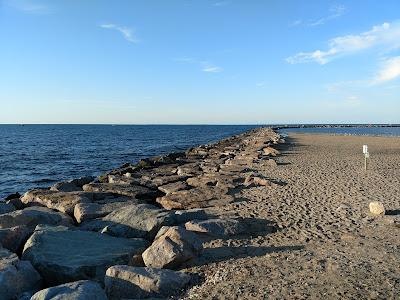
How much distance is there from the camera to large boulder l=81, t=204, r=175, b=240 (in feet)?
28.7

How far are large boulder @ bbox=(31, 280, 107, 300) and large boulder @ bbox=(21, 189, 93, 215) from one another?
19.3 ft

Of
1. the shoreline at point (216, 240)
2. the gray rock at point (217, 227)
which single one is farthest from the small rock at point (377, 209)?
the gray rock at point (217, 227)

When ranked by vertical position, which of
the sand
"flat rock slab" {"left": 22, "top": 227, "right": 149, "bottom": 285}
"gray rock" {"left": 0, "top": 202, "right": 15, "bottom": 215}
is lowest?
the sand

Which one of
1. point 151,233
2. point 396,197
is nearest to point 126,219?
point 151,233

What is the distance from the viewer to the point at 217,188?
14312mm

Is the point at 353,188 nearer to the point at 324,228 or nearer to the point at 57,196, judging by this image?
the point at 324,228

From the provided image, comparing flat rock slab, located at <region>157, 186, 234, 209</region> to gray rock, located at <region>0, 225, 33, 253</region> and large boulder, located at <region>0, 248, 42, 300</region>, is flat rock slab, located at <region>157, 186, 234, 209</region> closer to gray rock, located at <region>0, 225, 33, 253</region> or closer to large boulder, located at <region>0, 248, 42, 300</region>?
gray rock, located at <region>0, 225, 33, 253</region>

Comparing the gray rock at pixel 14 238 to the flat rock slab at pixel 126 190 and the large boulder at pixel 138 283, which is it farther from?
the flat rock slab at pixel 126 190

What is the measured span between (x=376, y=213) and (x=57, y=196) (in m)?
9.74

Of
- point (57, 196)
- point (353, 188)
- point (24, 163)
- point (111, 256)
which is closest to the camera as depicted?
point (111, 256)

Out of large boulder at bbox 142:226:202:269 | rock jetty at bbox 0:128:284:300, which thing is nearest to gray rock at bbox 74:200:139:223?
rock jetty at bbox 0:128:284:300

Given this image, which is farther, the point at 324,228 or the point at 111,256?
the point at 324,228

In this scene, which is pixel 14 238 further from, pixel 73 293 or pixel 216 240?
pixel 216 240

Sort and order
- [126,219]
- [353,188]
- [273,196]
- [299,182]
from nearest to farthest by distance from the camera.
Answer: [126,219] → [273,196] → [353,188] → [299,182]
